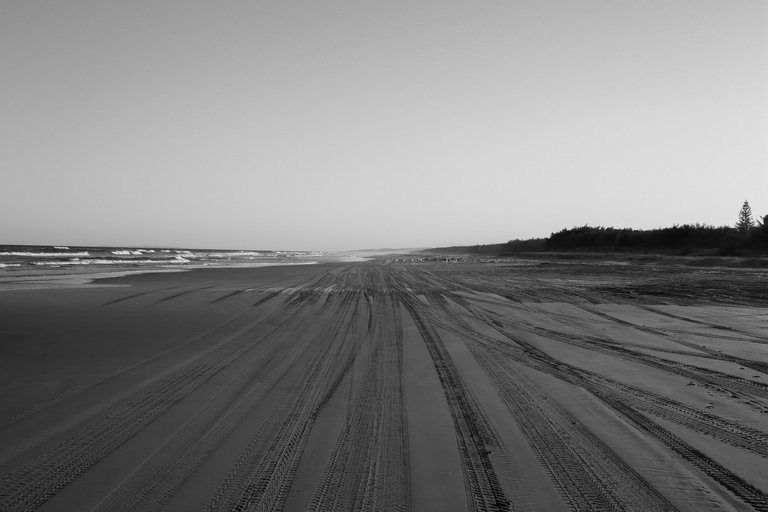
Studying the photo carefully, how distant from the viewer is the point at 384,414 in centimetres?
351

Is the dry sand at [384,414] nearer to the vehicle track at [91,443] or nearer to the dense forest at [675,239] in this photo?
the vehicle track at [91,443]

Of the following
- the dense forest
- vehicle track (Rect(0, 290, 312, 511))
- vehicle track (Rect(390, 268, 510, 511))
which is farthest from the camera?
the dense forest

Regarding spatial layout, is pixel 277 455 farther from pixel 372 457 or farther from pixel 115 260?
pixel 115 260

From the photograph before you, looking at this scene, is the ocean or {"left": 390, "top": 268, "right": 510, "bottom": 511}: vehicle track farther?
the ocean

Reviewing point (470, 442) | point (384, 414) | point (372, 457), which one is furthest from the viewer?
point (384, 414)

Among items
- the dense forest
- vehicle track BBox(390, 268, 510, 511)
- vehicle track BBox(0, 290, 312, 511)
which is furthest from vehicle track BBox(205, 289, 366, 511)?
the dense forest

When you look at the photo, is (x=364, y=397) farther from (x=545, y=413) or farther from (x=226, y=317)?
(x=226, y=317)

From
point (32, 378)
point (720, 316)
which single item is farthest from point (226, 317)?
point (720, 316)

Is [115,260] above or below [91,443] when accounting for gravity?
above

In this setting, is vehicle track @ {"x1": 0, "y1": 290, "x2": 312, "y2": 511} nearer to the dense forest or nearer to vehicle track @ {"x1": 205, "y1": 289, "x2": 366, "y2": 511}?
vehicle track @ {"x1": 205, "y1": 289, "x2": 366, "y2": 511}

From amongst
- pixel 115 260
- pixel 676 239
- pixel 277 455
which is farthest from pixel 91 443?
pixel 676 239

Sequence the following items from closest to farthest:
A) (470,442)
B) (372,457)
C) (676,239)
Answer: (372,457)
(470,442)
(676,239)

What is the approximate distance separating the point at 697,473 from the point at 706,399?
1603mm

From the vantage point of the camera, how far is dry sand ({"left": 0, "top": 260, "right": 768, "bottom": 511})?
238 cm
